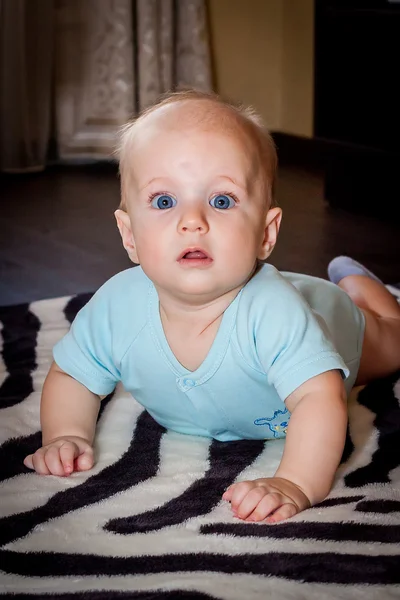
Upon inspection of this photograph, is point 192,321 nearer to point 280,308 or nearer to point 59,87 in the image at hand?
point 280,308

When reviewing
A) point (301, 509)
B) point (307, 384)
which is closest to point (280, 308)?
point (307, 384)

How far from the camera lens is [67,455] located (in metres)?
1.05

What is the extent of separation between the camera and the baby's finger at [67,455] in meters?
1.04

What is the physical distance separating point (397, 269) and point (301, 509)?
51.6 inches

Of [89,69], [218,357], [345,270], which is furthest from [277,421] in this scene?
[89,69]

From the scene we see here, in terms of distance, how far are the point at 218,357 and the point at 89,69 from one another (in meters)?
2.74

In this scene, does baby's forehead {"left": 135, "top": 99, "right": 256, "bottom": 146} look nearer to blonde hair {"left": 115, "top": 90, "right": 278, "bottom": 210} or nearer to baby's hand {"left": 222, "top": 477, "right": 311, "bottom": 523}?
blonde hair {"left": 115, "top": 90, "right": 278, "bottom": 210}

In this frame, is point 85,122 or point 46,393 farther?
point 85,122

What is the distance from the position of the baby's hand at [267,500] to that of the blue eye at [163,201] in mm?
314

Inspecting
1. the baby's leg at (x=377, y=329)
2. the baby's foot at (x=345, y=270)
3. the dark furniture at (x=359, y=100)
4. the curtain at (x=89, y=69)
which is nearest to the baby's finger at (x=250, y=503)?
the baby's leg at (x=377, y=329)

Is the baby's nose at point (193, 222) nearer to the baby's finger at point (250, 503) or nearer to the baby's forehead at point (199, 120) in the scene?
the baby's forehead at point (199, 120)

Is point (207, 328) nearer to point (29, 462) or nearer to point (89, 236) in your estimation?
point (29, 462)

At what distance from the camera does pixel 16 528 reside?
90 centimetres

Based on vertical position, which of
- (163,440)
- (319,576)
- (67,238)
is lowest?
(67,238)
